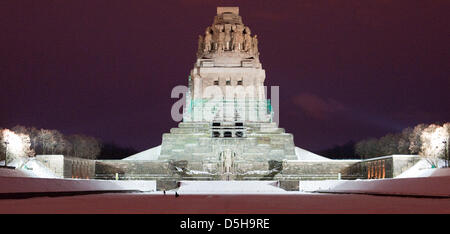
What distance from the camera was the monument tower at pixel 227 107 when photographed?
56.8 metres

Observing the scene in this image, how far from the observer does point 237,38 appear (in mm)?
63969

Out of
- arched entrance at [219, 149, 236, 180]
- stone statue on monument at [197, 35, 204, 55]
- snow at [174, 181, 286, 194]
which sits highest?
stone statue on monument at [197, 35, 204, 55]

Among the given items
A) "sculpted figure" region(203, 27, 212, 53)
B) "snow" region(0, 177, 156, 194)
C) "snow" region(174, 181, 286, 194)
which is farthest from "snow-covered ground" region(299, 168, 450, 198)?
"sculpted figure" region(203, 27, 212, 53)

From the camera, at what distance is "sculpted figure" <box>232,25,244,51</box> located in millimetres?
63938

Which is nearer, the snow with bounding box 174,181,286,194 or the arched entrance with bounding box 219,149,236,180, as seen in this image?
the snow with bounding box 174,181,286,194

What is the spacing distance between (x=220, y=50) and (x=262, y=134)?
41.2 ft

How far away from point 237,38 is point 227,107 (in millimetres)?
8870

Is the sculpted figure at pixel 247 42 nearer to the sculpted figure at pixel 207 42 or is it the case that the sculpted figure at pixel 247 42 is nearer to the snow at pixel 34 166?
the sculpted figure at pixel 207 42

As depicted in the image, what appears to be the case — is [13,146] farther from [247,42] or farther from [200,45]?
[247,42]

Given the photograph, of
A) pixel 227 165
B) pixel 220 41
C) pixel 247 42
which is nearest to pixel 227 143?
pixel 227 165

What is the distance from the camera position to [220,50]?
63719 mm

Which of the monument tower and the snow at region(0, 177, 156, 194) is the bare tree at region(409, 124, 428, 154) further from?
the snow at region(0, 177, 156, 194)
